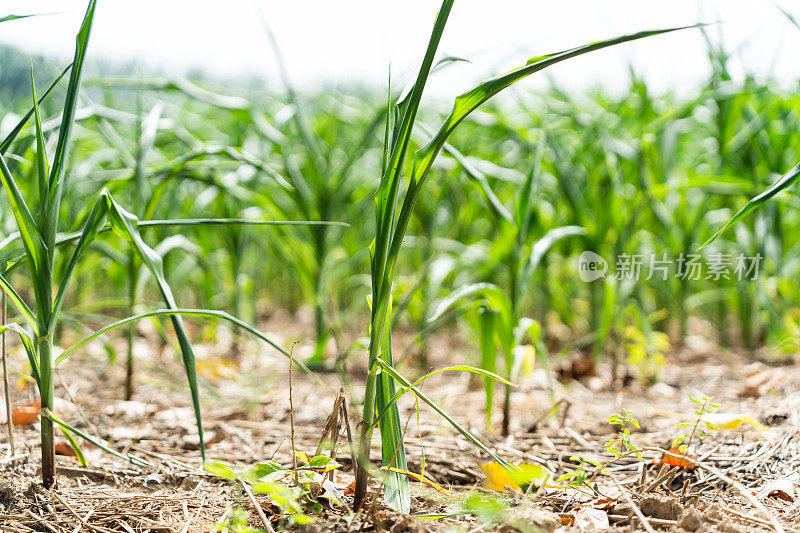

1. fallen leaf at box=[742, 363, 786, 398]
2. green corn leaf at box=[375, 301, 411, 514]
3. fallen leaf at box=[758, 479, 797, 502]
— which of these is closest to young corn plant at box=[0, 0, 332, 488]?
green corn leaf at box=[375, 301, 411, 514]

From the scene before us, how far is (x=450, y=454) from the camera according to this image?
1.08m

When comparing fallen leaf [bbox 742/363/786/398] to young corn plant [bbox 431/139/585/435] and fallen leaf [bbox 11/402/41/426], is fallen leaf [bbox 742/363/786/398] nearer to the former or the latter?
young corn plant [bbox 431/139/585/435]

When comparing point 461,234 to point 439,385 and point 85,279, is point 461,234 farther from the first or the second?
point 85,279

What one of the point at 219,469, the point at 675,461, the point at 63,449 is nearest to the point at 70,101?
the point at 219,469

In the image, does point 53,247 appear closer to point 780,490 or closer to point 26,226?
point 26,226

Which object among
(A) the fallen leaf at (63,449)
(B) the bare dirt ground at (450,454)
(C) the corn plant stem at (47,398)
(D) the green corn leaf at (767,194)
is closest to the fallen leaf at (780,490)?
(B) the bare dirt ground at (450,454)

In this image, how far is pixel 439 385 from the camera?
170 cm

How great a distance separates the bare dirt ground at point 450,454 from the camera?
76 centimetres

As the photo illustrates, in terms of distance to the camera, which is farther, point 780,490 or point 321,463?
point 780,490

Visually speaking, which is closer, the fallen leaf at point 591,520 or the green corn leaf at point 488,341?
the fallen leaf at point 591,520

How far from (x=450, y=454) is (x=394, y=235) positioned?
1.73ft

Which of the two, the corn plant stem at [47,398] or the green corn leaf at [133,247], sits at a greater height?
the green corn leaf at [133,247]

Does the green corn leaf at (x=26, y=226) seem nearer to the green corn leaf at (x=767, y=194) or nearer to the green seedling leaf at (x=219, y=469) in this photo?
the green seedling leaf at (x=219, y=469)

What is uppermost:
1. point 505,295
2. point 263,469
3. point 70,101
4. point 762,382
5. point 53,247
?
point 70,101
